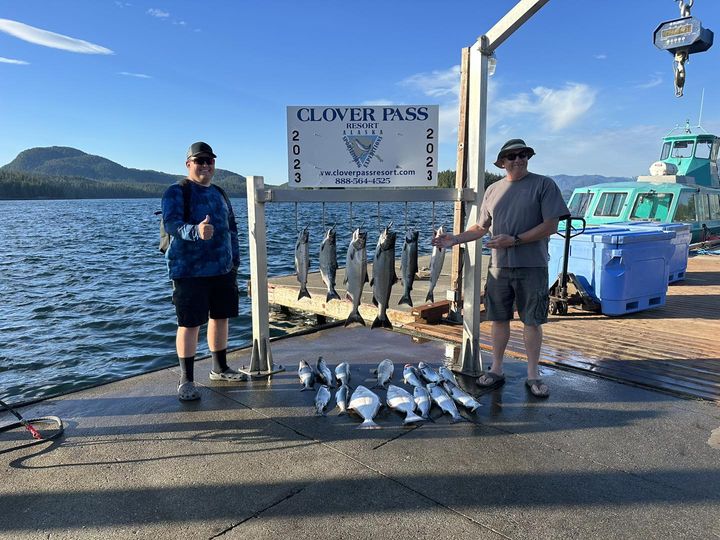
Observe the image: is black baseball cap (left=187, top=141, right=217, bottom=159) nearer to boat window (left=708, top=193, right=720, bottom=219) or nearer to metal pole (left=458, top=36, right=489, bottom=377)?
metal pole (left=458, top=36, right=489, bottom=377)

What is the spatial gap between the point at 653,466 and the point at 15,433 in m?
4.63

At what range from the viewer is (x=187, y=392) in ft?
13.4

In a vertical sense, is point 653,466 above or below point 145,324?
above

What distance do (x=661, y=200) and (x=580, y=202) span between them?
217cm

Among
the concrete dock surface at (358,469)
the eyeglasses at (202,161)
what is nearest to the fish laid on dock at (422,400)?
the concrete dock surface at (358,469)

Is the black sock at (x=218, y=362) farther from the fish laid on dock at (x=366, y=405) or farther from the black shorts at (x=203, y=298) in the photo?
the fish laid on dock at (x=366, y=405)

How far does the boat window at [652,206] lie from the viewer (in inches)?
521

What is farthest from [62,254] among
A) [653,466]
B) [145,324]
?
[653,466]

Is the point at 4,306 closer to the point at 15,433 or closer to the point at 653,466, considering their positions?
the point at 15,433

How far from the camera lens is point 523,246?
4.02 meters

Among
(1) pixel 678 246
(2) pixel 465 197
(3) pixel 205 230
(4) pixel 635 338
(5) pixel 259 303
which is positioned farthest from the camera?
(1) pixel 678 246

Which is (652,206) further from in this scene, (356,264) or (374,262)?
(356,264)

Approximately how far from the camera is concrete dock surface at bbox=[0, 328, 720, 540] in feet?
8.13

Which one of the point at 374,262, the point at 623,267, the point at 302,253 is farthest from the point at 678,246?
the point at 302,253
